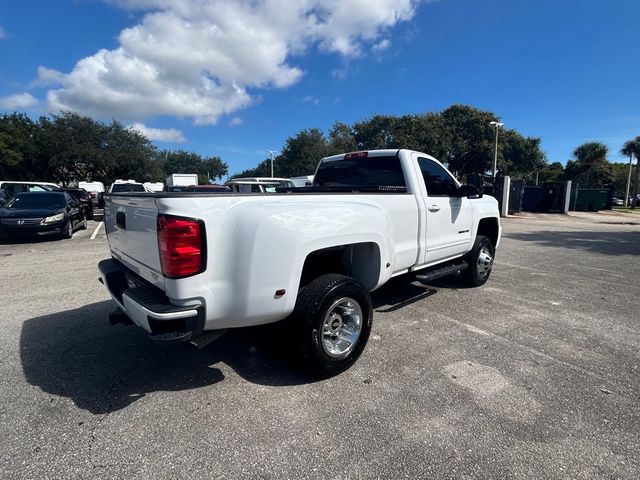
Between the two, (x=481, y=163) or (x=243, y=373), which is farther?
(x=481, y=163)

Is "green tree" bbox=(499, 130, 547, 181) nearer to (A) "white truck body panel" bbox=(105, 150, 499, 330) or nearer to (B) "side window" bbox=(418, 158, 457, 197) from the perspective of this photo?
(B) "side window" bbox=(418, 158, 457, 197)

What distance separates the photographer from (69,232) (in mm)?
10742

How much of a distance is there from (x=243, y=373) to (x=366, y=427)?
3.89 feet

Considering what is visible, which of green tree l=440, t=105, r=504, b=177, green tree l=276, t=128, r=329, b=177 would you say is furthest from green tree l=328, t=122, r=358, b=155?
green tree l=440, t=105, r=504, b=177

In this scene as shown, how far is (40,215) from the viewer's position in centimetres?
987

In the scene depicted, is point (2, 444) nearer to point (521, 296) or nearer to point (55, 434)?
point (55, 434)

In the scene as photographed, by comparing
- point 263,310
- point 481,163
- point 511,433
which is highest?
point 481,163

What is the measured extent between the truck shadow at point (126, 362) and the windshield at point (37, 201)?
8.36 metres

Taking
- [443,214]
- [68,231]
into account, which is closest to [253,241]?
[443,214]

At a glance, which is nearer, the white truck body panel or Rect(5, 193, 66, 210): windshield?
the white truck body panel

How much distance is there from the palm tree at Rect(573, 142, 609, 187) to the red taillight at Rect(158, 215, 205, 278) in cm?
6784

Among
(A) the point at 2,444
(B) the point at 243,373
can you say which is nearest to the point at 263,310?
(B) the point at 243,373

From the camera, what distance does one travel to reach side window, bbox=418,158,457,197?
447cm

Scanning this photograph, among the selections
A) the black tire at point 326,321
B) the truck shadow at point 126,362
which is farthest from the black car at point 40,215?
the black tire at point 326,321
